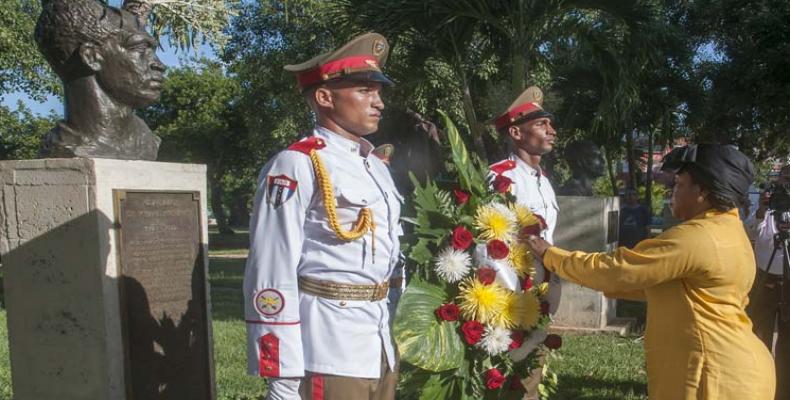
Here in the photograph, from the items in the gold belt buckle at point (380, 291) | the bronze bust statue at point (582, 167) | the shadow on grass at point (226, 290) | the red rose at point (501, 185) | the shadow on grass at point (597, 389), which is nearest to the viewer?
the gold belt buckle at point (380, 291)

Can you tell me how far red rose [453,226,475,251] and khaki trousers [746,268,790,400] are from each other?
2.98 metres

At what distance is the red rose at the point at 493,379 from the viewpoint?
10.2 ft

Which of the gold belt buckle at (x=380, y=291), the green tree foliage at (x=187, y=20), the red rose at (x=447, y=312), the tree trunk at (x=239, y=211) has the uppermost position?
the green tree foliage at (x=187, y=20)

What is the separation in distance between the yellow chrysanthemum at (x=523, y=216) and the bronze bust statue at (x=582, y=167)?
358 inches

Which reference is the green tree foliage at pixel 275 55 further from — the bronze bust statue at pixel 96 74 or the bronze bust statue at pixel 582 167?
the bronze bust statue at pixel 96 74

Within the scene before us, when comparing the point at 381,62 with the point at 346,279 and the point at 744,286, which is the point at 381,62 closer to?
the point at 346,279

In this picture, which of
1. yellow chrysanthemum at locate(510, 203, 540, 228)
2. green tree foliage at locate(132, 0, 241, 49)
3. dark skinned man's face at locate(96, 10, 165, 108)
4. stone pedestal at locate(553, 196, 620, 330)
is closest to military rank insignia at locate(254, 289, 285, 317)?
yellow chrysanthemum at locate(510, 203, 540, 228)

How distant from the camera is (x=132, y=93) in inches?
143

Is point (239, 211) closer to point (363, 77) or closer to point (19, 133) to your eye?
point (19, 133)

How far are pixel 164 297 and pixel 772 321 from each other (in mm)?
4184

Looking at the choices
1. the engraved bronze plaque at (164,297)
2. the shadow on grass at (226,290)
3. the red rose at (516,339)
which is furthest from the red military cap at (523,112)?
the shadow on grass at (226,290)

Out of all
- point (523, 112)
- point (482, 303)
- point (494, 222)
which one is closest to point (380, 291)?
point (482, 303)

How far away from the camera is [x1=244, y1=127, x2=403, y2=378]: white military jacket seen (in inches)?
96.5

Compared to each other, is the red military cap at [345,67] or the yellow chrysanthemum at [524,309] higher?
the red military cap at [345,67]
